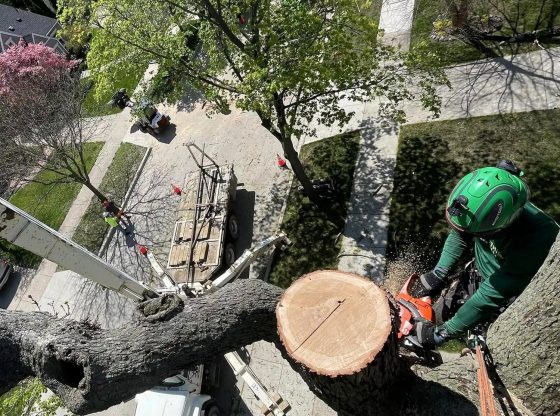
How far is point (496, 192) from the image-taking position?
3.90 meters

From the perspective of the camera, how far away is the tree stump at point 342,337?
3209 millimetres

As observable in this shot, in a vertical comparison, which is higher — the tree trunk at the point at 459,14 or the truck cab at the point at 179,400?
the tree trunk at the point at 459,14

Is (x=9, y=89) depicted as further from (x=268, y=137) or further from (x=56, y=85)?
(x=268, y=137)

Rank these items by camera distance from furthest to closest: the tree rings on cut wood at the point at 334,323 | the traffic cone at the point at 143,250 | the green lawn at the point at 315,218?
the traffic cone at the point at 143,250 → the green lawn at the point at 315,218 → the tree rings on cut wood at the point at 334,323

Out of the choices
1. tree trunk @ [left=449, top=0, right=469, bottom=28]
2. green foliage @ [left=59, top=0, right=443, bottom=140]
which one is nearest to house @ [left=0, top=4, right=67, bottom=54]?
green foliage @ [left=59, top=0, right=443, bottom=140]

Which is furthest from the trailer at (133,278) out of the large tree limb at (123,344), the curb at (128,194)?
the curb at (128,194)

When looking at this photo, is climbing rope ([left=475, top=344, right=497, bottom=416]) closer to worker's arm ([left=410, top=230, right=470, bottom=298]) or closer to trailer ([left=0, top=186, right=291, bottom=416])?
worker's arm ([left=410, top=230, right=470, bottom=298])

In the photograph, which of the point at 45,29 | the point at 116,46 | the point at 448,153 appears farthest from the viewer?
the point at 45,29

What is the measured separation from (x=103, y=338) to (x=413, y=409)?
2936 millimetres

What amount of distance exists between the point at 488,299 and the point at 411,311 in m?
1.38

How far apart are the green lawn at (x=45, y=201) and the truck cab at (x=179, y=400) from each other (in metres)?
7.82

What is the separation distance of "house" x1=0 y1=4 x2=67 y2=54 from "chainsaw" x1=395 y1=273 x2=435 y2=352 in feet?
70.6

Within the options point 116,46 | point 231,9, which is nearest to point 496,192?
point 231,9

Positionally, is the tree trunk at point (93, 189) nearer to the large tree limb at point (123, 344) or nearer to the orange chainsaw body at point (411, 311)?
the large tree limb at point (123, 344)
